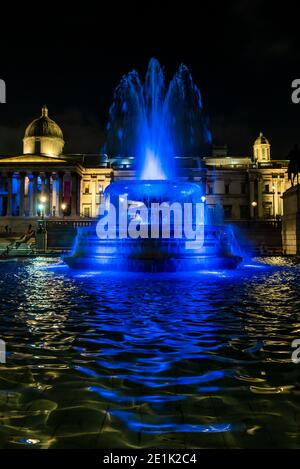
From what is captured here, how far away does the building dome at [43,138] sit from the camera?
250 ft

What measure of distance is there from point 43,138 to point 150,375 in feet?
252

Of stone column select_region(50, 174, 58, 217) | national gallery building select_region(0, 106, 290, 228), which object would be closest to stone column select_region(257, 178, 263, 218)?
national gallery building select_region(0, 106, 290, 228)

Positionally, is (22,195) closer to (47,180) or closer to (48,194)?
(48,194)

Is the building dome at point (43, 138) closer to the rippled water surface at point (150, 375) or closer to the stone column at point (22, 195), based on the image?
the stone column at point (22, 195)

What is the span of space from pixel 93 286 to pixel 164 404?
7.90m

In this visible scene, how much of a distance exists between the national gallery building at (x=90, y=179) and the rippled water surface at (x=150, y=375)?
5895 cm

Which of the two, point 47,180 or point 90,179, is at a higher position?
point 90,179

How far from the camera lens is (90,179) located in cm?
7500

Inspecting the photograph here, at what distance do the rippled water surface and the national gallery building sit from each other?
58949 millimetres

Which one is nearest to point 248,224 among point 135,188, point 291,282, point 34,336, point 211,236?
point 135,188

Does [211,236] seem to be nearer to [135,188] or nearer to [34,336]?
[135,188]

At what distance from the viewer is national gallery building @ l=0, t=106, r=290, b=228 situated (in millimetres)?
65375

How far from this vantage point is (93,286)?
1121cm

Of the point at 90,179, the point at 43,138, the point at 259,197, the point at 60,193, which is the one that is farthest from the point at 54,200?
the point at 259,197
